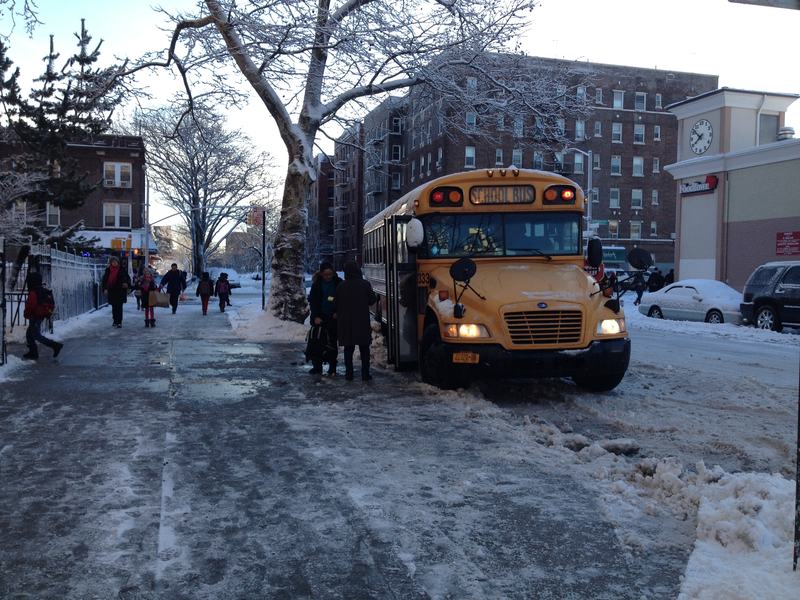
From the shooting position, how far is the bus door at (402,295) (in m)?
10.7

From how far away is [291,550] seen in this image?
4531mm

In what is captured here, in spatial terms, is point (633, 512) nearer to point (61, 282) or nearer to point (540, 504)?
point (540, 504)

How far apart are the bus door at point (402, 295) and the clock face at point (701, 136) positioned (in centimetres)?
2764

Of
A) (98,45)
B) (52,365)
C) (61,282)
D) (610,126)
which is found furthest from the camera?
(610,126)

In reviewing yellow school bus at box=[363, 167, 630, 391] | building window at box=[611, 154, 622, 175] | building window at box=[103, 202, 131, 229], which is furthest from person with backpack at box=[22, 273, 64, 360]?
building window at box=[611, 154, 622, 175]

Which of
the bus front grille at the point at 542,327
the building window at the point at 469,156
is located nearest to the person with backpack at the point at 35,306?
the bus front grille at the point at 542,327

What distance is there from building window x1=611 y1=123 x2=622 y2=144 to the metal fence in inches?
1995

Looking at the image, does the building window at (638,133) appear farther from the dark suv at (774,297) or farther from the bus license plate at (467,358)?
the bus license plate at (467,358)

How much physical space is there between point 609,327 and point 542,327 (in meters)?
0.91

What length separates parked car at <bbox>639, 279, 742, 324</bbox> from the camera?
74.1 ft

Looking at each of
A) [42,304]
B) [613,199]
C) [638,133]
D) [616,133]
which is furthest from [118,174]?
[42,304]

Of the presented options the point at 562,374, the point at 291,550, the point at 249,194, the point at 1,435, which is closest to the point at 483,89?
the point at 562,374

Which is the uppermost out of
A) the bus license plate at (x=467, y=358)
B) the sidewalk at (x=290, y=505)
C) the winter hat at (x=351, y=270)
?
the winter hat at (x=351, y=270)

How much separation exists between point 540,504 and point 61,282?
18.9m
